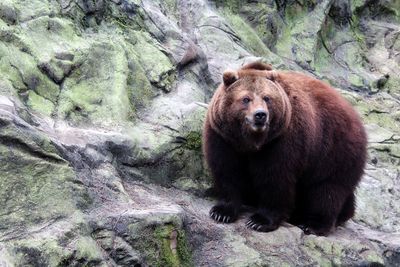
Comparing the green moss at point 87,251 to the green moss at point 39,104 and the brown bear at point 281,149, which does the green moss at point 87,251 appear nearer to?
the brown bear at point 281,149

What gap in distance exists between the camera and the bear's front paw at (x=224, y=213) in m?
7.00

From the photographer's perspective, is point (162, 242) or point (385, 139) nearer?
point (162, 242)

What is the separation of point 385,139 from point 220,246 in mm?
5147

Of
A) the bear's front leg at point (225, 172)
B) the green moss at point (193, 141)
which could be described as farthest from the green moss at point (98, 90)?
the bear's front leg at point (225, 172)

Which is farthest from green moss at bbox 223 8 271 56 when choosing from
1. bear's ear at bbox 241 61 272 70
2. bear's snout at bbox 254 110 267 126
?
bear's snout at bbox 254 110 267 126

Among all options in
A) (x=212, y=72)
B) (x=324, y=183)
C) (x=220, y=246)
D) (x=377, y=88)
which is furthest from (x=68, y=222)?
(x=377, y=88)

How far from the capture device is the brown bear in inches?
270

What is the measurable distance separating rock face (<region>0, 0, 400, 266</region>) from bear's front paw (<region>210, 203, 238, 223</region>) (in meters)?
0.10

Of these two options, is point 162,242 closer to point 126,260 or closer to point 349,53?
point 126,260

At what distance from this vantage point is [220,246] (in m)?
6.61

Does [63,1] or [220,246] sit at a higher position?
[63,1]

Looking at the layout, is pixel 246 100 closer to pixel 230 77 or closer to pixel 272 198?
pixel 230 77

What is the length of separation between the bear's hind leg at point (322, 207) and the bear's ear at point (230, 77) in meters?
1.63

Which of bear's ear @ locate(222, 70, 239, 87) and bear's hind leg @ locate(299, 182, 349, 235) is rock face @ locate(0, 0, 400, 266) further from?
bear's ear @ locate(222, 70, 239, 87)
